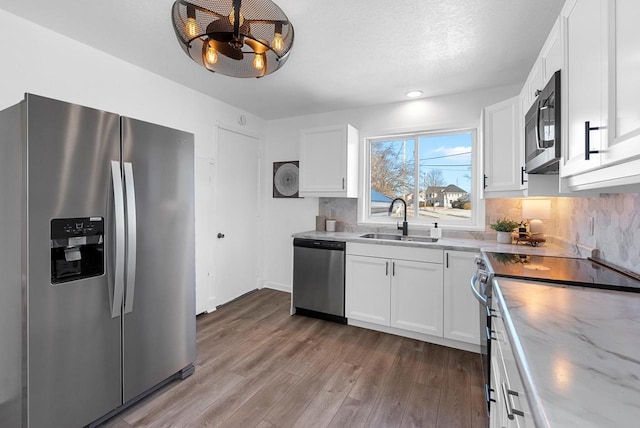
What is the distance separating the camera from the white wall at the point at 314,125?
312 cm

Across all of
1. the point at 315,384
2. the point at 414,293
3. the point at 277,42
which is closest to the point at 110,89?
the point at 277,42

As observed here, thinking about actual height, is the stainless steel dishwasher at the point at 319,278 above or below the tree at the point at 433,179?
below

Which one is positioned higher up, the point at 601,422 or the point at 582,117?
the point at 582,117

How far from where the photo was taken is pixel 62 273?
151cm

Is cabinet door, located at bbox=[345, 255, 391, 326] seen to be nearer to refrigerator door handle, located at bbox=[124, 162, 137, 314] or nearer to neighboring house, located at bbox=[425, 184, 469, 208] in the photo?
neighboring house, located at bbox=[425, 184, 469, 208]

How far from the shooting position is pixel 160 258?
6.39 ft

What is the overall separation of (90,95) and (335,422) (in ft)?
9.68

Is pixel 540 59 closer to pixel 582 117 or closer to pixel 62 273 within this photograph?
pixel 582 117

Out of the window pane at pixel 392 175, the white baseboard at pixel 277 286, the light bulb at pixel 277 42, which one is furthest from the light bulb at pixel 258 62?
the white baseboard at pixel 277 286

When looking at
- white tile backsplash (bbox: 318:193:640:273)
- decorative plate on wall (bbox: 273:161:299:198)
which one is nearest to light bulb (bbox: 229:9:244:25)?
white tile backsplash (bbox: 318:193:640:273)

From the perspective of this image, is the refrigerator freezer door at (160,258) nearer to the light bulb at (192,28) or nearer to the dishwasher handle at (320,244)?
the light bulb at (192,28)

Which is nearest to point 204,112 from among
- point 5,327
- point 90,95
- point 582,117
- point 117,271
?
point 90,95

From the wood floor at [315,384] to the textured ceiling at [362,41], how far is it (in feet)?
8.16

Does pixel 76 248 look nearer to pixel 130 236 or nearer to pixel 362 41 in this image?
pixel 130 236
